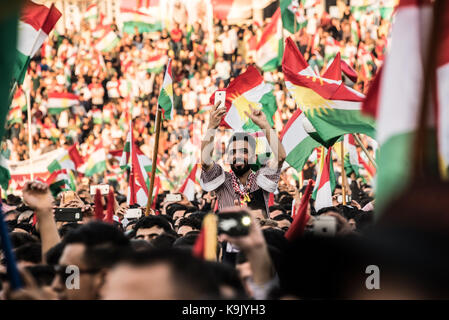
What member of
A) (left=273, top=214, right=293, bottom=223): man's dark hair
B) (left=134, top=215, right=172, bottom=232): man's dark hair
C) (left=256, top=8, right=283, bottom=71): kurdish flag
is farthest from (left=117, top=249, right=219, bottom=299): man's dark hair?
(left=256, top=8, right=283, bottom=71): kurdish flag

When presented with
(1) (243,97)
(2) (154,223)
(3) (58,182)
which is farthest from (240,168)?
(3) (58,182)

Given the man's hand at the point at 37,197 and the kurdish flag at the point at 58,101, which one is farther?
the kurdish flag at the point at 58,101

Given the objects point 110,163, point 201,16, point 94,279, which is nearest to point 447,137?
point 94,279

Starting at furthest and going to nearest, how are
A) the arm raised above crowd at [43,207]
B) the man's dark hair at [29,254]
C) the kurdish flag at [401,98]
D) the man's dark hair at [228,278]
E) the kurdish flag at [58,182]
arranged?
the kurdish flag at [58,182] < the arm raised above crowd at [43,207] < the man's dark hair at [29,254] < the kurdish flag at [401,98] < the man's dark hair at [228,278]

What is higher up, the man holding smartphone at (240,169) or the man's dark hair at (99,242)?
the man holding smartphone at (240,169)

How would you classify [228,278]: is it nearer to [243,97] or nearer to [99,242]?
[99,242]

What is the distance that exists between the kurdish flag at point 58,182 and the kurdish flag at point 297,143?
13.6ft

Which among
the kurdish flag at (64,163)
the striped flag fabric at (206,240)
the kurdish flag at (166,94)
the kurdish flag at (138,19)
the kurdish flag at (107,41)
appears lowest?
the kurdish flag at (64,163)

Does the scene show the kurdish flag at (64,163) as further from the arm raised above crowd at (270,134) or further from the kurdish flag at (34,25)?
the arm raised above crowd at (270,134)

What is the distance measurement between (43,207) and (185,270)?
2.17 meters

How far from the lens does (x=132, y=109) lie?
2620 centimetres

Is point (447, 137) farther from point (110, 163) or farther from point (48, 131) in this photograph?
point (48, 131)

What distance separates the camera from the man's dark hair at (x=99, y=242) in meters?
3.43

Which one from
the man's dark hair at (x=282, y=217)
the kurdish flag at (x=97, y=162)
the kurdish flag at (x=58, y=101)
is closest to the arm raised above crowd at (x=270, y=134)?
the man's dark hair at (x=282, y=217)
